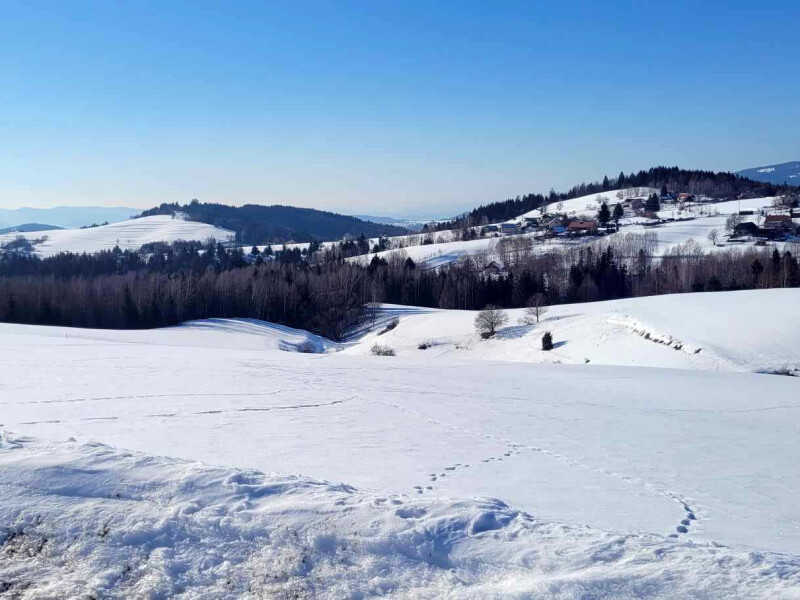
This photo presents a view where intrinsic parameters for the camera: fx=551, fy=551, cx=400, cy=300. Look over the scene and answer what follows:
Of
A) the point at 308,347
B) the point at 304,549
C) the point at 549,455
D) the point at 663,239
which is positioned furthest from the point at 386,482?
the point at 663,239

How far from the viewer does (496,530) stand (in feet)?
17.8

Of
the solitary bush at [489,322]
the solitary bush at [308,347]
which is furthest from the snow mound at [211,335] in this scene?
the solitary bush at [489,322]

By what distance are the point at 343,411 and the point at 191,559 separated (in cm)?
1035

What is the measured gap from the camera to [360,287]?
288ft

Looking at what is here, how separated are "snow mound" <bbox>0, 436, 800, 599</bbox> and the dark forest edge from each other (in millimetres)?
65268

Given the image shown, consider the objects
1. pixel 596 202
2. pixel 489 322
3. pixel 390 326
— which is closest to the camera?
pixel 489 322

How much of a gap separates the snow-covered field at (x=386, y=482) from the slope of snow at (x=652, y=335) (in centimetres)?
1071

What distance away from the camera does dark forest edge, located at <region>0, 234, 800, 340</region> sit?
69375mm

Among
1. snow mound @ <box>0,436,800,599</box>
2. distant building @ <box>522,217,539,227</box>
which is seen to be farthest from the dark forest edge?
snow mound @ <box>0,436,800,599</box>

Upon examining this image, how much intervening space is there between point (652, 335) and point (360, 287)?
5359 cm

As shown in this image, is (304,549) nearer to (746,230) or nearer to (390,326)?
(390,326)

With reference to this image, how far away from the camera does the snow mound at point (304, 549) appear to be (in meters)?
4.47

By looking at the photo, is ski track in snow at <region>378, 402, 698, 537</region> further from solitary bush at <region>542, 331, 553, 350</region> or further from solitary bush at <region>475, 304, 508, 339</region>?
solitary bush at <region>475, 304, 508, 339</region>

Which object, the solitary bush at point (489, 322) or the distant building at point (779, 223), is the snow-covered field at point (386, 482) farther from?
the distant building at point (779, 223)
